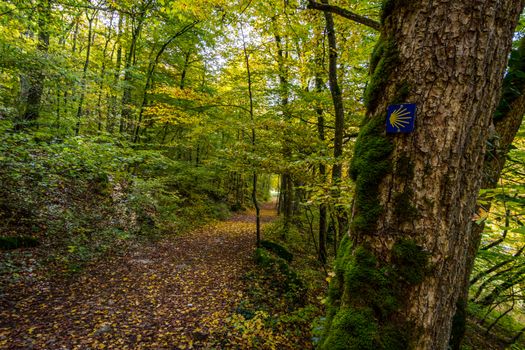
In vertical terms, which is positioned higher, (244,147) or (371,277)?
(244,147)

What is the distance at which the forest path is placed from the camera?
371 centimetres

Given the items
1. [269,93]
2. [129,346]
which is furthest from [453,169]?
[269,93]

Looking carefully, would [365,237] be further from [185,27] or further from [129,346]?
[185,27]

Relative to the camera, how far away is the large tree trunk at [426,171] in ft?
4.91

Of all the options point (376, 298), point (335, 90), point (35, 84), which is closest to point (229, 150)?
point (335, 90)

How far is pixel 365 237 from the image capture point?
177 centimetres

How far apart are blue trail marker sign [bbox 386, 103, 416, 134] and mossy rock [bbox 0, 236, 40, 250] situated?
24.9 feet

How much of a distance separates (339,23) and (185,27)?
7.10 meters

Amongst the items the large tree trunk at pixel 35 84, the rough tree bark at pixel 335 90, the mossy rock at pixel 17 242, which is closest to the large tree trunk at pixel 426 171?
the rough tree bark at pixel 335 90

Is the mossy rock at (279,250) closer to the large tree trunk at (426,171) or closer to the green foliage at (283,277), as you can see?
the green foliage at (283,277)

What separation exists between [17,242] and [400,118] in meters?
7.72

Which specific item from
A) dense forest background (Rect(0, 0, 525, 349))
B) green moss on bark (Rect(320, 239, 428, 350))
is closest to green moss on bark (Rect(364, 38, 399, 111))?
green moss on bark (Rect(320, 239, 428, 350))

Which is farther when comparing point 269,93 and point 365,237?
point 269,93

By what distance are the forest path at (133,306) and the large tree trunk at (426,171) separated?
126 inches
